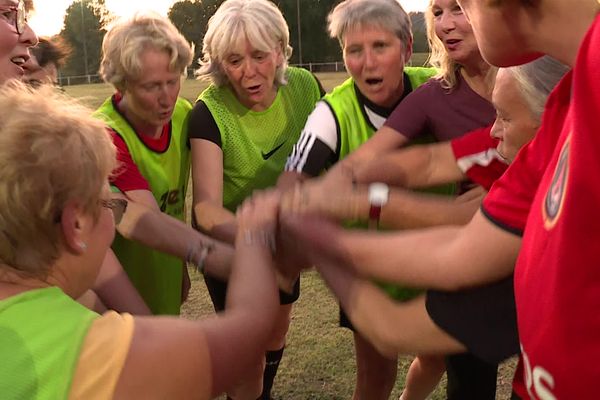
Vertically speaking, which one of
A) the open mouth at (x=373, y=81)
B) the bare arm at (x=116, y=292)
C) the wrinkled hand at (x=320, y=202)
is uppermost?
the open mouth at (x=373, y=81)

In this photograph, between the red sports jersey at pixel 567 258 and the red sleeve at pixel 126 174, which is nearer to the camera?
the red sports jersey at pixel 567 258

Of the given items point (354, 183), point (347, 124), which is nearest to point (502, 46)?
point (354, 183)

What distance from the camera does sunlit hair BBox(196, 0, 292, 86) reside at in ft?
10.8

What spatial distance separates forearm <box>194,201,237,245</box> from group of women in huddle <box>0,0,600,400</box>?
0.02 meters

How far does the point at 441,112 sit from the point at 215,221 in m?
1.14

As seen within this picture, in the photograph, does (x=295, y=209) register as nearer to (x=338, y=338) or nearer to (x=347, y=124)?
(x=347, y=124)

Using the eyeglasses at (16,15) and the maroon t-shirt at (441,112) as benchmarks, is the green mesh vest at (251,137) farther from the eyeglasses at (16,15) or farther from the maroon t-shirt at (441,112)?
the eyeglasses at (16,15)

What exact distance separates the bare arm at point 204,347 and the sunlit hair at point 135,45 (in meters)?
1.56

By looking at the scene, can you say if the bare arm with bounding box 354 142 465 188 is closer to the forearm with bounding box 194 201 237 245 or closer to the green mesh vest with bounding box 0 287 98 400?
the forearm with bounding box 194 201 237 245

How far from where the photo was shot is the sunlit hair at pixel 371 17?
317 centimetres

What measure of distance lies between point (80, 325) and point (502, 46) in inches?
42.6

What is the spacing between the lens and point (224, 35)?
3318 mm

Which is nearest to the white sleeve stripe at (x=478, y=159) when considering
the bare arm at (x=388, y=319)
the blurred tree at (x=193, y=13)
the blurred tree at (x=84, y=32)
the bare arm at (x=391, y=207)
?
the bare arm at (x=391, y=207)

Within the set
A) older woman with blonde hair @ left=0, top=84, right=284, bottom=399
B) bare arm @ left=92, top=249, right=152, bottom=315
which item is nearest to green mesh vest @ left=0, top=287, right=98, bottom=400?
older woman with blonde hair @ left=0, top=84, right=284, bottom=399
